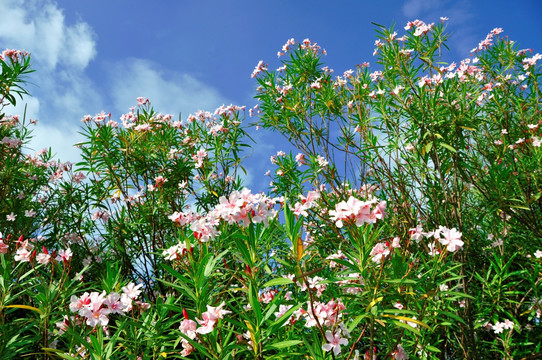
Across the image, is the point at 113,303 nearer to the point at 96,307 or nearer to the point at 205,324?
the point at 96,307

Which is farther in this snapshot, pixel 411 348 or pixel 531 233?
pixel 531 233

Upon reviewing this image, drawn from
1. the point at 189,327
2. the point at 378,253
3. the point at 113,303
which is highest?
the point at 378,253

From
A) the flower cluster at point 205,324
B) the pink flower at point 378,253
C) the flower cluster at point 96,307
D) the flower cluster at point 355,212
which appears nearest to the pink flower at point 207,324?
the flower cluster at point 205,324

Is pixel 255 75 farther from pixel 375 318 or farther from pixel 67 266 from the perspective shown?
pixel 375 318

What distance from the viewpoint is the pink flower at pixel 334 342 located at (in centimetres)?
139

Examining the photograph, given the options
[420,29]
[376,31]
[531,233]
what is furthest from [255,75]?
[531,233]

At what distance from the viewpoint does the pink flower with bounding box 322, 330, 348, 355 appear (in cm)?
139

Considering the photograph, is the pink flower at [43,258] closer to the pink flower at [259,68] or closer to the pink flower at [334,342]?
the pink flower at [334,342]

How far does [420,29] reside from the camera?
343 cm

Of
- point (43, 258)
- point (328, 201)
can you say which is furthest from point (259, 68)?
point (43, 258)

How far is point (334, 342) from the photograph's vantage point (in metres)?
1.42

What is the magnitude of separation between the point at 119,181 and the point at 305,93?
2.25m

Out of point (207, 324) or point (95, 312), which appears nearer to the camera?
point (207, 324)

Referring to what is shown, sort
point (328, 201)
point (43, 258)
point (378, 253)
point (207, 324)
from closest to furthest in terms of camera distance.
→ point (207, 324) < point (378, 253) < point (43, 258) < point (328, 201)
